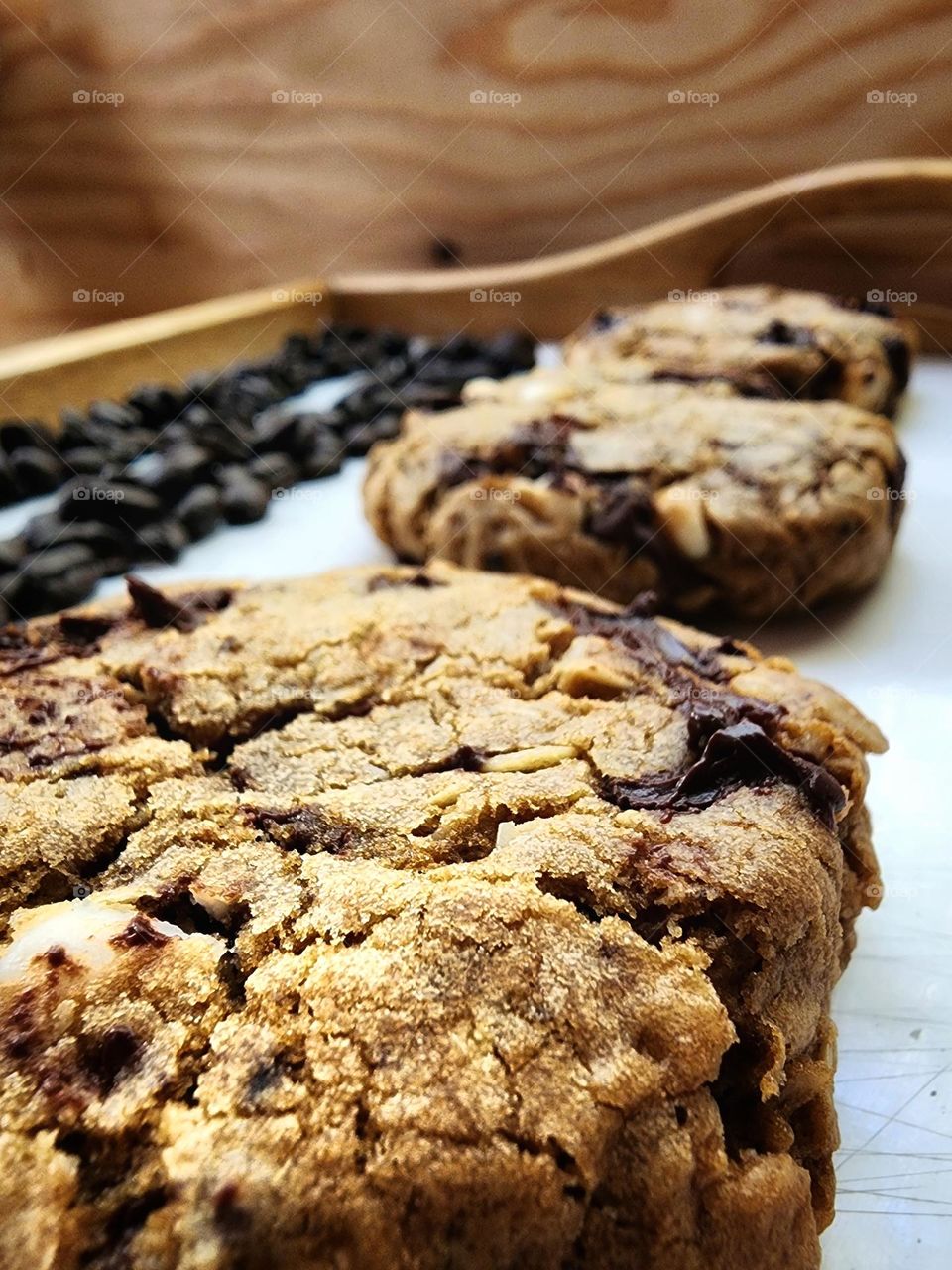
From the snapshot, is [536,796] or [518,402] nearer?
[536,796]

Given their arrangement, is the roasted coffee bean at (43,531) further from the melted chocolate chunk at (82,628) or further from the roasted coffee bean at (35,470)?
the melted chocolate chunk at (82,628)

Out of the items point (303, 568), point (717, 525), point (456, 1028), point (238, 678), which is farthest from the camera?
point (303, 568)

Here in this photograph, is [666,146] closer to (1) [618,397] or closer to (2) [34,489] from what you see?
(1) [618,397]

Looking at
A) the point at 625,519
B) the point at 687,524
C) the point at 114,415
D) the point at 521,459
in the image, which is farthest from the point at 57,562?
the point at 687,524

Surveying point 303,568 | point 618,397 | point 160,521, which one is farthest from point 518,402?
point 160,521

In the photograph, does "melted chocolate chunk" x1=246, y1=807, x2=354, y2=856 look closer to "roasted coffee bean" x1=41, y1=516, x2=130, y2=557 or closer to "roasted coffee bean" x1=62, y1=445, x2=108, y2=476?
"roasted coffee bean" x1=41, y1=516, x2=130, y2=557

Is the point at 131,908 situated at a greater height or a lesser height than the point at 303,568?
greater

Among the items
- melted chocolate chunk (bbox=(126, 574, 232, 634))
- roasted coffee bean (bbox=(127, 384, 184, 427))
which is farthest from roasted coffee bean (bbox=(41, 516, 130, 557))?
melted chocolate chunk (bbox=(126, 574, 232, 634))
